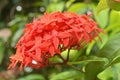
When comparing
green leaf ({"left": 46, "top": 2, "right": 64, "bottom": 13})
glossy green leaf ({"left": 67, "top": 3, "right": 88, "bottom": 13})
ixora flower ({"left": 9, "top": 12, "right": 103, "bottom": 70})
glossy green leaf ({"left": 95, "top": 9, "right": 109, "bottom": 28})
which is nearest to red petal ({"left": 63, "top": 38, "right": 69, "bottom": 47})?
ixora flower ({"left": 9, "top": 12, "right": 103, "bottom": 70})

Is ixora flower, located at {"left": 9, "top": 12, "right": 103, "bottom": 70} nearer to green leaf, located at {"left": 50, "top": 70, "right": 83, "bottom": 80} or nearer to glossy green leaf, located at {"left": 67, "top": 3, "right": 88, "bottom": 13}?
green leaf, located at {"left": 50, "top": 70, "right": 83, "bottom": 80}

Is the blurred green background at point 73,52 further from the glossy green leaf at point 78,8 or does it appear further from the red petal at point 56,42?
the red petal at point 56,42

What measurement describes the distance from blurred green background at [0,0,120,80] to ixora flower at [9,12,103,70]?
3.3 inches

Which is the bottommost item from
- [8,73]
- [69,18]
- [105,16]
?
[8,73]

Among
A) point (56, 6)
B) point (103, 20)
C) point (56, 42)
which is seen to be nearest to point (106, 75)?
point (56, 42)

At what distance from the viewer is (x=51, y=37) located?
38.3 inches

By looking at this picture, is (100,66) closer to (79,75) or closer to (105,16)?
(79,75)

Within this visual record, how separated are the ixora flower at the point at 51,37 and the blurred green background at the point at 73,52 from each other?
0.27ft

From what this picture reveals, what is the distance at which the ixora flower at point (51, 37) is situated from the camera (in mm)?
967

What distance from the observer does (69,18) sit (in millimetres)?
1050

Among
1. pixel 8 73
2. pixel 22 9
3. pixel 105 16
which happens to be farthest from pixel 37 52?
pixel 22 9

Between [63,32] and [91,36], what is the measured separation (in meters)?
0.11

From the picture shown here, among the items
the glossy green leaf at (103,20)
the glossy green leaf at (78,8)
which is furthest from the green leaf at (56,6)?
the glossy green leaf at (103,20)

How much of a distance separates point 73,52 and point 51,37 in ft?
0.84
